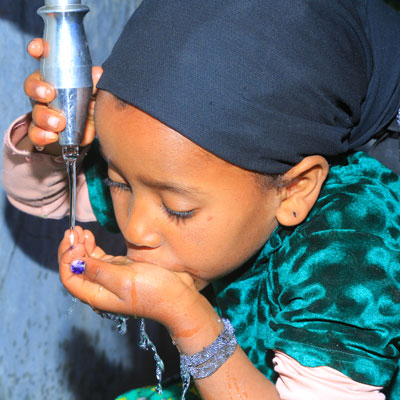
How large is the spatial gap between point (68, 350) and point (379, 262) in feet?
3.06

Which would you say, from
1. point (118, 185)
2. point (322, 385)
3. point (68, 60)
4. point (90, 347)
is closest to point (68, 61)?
point (68, 60)

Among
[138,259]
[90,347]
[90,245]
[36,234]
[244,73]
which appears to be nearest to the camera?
[244,73]

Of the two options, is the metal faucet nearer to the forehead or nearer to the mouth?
the forehead

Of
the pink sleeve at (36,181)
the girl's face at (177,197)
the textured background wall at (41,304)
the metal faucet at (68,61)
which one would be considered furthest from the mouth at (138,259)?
the textured background wall at (41,304)

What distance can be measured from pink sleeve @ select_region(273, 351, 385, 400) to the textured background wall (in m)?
0.72

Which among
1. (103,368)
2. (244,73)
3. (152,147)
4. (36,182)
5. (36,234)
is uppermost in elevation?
(244,73)

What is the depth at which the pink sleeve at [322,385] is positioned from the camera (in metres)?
1.04

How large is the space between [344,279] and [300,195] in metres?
0.17

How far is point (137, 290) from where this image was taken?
1082 mm

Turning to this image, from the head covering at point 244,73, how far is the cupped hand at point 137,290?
0.22 m

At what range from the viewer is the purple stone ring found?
1.13 meters

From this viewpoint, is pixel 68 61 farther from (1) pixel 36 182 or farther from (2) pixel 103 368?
(2) pixel 103 368

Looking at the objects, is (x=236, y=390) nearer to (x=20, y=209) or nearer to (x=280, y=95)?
(x=280, y=95)

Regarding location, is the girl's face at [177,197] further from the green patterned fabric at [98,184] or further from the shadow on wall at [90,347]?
the shadow on wall at [90,347]
